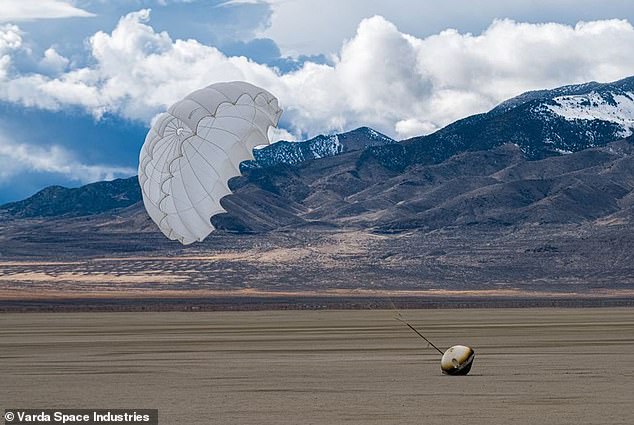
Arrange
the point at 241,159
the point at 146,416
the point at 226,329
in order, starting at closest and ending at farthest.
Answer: the point at 146,416
the point at 241,159
the point at 226,329

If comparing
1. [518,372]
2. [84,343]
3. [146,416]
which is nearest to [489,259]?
[84,343]

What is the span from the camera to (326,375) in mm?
28984

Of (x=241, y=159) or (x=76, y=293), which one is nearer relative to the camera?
(x=241, y=159)

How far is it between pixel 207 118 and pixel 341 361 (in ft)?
33.2

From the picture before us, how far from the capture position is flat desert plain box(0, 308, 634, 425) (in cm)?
2158

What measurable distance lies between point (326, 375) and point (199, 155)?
12.3m

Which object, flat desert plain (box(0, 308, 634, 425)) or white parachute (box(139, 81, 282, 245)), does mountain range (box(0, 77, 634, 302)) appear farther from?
white parachute (box(139, 81, 282, 245))

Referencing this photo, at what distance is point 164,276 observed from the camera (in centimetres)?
14062

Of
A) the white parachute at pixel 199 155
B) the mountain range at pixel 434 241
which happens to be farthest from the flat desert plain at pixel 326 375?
the mountain range at pixel 434 241

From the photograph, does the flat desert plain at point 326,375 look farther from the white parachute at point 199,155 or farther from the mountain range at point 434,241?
the mountain range at point 434,241

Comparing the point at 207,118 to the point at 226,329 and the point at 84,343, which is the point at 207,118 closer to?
the point at 84,343

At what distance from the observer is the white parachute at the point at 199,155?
38.1 metres

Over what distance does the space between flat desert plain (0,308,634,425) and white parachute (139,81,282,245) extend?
4.35 m

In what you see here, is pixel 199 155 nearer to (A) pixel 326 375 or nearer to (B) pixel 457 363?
(A) pixel 326 375
